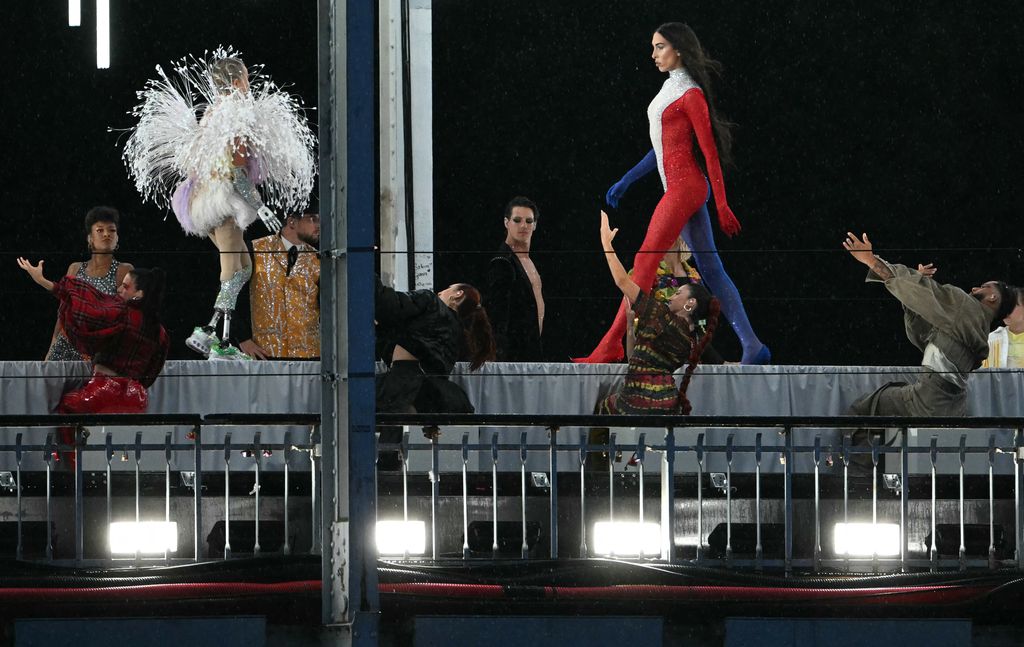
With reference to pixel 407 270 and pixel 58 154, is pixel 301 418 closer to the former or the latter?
pixel 407 270

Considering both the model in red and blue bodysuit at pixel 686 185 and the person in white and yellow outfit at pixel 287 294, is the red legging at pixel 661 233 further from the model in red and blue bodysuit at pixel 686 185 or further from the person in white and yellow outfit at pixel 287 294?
the person in white and yellow outfit at pixel 287 294

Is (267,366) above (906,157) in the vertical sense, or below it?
below

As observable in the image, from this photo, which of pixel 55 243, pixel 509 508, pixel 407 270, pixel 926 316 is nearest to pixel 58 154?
pixel 55 243

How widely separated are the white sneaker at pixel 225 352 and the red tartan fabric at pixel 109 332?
60cm

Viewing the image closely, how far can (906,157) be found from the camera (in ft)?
42.0

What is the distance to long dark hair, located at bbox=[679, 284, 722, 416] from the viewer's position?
7594 millimetres

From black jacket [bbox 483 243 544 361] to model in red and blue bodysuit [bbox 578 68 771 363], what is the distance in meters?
0.78

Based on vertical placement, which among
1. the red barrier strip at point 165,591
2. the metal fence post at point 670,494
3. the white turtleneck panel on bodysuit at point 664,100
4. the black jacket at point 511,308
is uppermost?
the white turtleneck panel on bodysuit at point 664,100

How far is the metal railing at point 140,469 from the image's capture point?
654 cm

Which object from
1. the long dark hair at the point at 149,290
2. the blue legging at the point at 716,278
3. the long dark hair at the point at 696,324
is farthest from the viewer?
the blue legging at the point at 716,278

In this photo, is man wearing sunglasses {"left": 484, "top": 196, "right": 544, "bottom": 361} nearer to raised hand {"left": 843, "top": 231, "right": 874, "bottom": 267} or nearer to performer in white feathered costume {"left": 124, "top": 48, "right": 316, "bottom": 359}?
performer in white feathered costume {"left": 124, "top": 48, "right": 316, "bottom": 359}

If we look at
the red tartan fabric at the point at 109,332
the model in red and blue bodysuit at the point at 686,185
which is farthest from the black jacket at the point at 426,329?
the model in red and blue bodysuit at the point at 686,185

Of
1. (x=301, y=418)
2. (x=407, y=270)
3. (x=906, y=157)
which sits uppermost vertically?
(x=906, y=157)

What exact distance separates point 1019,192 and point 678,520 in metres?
6.13
